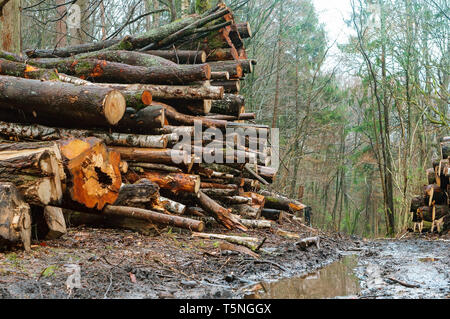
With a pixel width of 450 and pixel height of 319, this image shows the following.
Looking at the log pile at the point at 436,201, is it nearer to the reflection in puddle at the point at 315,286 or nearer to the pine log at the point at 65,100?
the reflection in puddle at the point at 315,286

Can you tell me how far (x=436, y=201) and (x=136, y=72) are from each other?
307 inches

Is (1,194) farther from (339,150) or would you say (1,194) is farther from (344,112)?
(339,150)

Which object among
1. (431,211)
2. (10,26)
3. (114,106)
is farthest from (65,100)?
(431,211)

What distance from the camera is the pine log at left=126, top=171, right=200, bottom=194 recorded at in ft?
20.5

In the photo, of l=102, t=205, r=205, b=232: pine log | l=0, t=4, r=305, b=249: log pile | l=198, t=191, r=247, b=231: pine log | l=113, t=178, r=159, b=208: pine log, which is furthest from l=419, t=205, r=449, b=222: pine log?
l=113, t=178, r=159, b=208: pine log

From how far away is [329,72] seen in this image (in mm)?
19250

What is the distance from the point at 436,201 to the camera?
34.0 feet

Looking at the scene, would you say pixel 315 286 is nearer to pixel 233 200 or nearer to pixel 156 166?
pixel 156 166

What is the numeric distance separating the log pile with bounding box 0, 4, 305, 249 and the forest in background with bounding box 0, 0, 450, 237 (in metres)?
1.95

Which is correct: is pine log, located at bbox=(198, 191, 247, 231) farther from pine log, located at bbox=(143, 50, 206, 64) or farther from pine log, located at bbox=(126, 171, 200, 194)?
pine log, located at bbox=(143, 50, 206, 64)

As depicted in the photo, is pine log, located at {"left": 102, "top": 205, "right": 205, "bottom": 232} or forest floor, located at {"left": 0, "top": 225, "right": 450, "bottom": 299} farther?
pine log, located at {"left": 102, "top": 205, "right": 205, "bottom": 232}

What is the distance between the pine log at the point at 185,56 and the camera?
8.80 meters

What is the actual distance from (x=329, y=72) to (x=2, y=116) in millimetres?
15738
